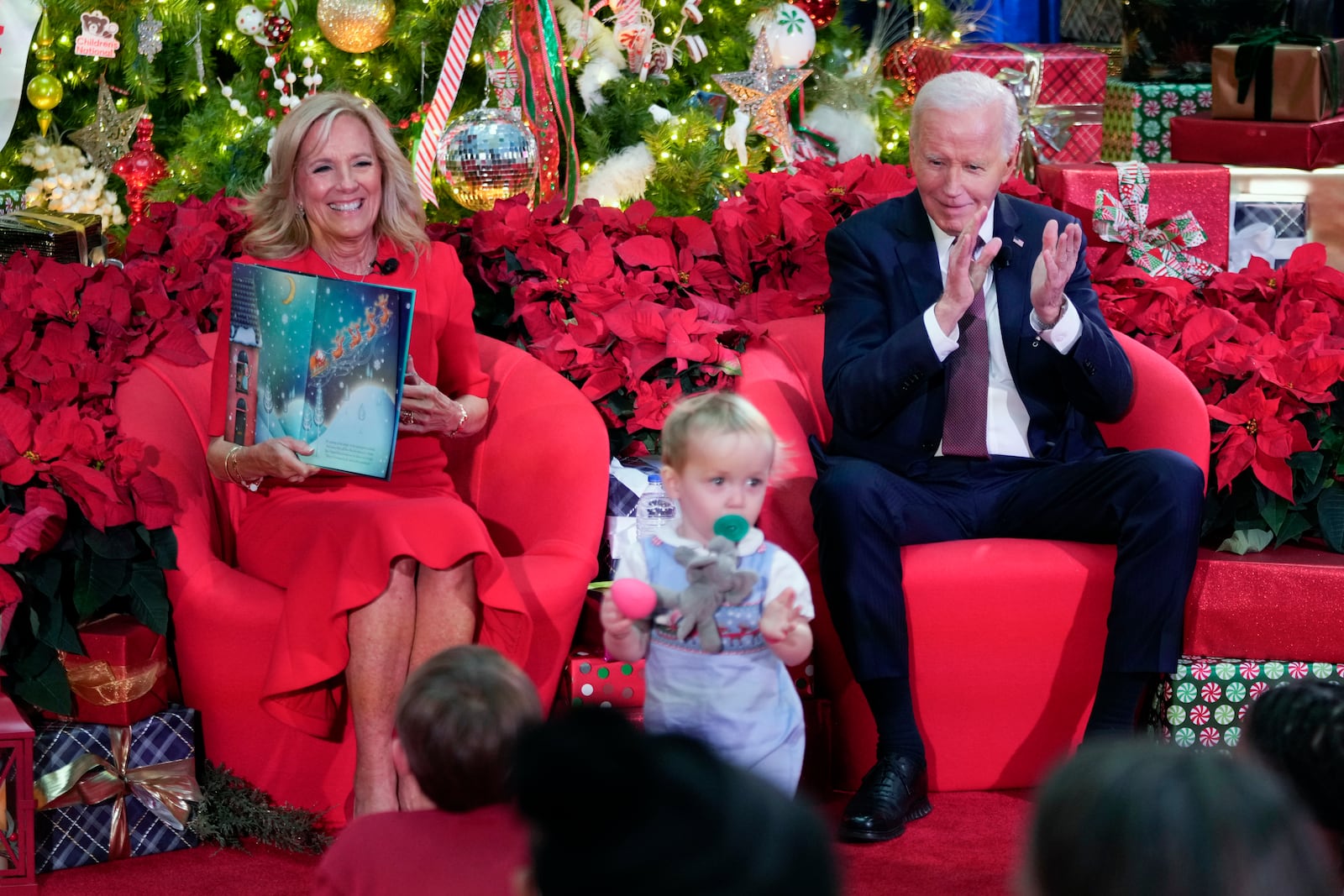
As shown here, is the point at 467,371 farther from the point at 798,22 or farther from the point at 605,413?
the point at 798,22

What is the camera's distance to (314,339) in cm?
286

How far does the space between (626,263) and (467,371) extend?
20.1 inches

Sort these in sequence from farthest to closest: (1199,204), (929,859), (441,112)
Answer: (441,112), (1199,204), (929,859)

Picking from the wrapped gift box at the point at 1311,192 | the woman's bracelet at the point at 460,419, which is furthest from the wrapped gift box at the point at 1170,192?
the woman's bracelet at the point at 460,419

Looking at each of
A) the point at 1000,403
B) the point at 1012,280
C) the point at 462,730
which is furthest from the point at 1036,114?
the point at 462,730

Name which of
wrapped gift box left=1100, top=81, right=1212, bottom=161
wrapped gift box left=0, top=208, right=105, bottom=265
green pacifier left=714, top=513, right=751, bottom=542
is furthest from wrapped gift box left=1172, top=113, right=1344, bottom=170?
wrapped gift box left=0, top=208, right=105, bottom=265

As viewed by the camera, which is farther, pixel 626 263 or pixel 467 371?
pixel 626 263

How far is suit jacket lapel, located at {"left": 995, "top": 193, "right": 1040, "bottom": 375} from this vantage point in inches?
125

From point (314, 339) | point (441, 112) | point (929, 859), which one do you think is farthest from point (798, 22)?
point (929, 859)

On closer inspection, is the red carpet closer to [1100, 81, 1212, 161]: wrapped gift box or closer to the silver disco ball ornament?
the silver disco ball ornament

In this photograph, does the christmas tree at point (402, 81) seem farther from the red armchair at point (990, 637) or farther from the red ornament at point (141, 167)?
the red armchair at point (990, 637)

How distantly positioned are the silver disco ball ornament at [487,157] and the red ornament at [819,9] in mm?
1564

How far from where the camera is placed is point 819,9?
5.75 m

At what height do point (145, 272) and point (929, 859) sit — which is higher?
point (145, 272)
